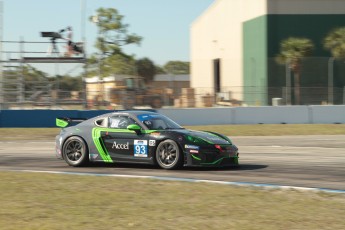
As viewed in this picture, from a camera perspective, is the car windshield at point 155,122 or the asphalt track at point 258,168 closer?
the asphalt track at point 258,168

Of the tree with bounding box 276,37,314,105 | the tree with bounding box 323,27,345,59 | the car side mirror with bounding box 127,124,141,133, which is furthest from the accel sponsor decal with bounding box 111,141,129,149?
the tree with bounding box 323,27,345,59

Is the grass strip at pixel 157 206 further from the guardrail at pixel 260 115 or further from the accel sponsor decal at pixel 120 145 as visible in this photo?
the guardrail at pixel 260 115

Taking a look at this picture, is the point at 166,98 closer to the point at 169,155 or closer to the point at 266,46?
the point at 266,46

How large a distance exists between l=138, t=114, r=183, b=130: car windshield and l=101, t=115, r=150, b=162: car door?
20 centimetres

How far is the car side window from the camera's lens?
1222cm

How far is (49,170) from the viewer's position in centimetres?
1166

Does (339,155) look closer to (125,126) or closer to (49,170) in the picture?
(125,126)

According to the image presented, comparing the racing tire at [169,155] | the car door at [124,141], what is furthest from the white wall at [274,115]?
the racing tire at [169,155]

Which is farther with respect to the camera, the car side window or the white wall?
the white wall

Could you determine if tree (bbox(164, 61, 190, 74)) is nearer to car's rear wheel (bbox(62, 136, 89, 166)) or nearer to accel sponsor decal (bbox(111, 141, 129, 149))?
car's rear wheel (bbox(62, 136, 89, 166))

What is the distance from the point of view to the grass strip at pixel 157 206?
6.34 m

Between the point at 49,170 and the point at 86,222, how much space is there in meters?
5.45

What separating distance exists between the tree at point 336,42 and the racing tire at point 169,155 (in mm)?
29148

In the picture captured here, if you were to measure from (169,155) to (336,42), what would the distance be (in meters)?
29.9
